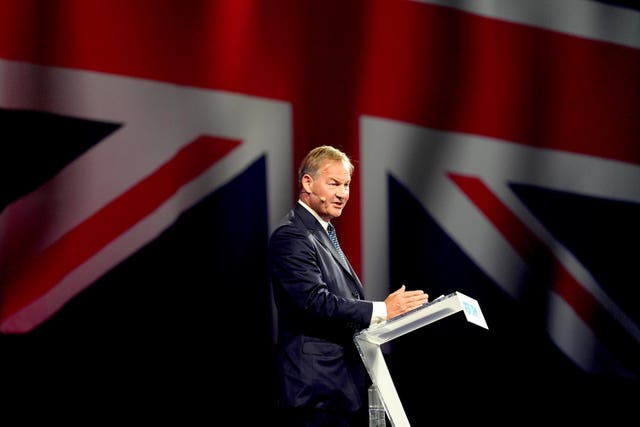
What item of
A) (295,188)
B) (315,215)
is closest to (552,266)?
(295,188)

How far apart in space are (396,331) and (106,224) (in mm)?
1217

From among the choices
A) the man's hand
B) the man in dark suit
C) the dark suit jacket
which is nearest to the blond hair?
the man in dark suit

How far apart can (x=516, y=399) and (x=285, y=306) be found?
1.57 metres

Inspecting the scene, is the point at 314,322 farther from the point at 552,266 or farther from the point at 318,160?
the point at 552,266

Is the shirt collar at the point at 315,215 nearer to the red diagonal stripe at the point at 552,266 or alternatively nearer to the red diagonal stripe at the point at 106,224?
the red diagonal stripe at the point at 106,224

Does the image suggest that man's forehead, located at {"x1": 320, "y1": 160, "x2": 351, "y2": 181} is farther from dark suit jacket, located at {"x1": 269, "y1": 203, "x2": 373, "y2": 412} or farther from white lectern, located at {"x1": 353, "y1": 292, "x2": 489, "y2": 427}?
white lectern, located at {"x1": 353, "y1": 292, "x2": 489, "y2": 427}

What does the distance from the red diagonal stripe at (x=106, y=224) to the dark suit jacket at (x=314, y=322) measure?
86cm

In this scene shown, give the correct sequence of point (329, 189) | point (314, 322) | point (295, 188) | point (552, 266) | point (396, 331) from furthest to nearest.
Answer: point (552, 266)
point (295, 188)
point (329, 189)
point (314, 322)
point (396, 331)

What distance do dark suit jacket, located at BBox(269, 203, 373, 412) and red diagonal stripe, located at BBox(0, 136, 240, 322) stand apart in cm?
86

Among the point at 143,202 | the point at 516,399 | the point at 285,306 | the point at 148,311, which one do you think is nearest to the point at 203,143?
the point at 143,202

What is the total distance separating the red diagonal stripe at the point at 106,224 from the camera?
2.51 metres

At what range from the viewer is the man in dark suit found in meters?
1.79

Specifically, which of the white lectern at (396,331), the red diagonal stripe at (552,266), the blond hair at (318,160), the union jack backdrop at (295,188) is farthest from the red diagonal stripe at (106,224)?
the white lectern at (396,331)

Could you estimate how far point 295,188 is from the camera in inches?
112
